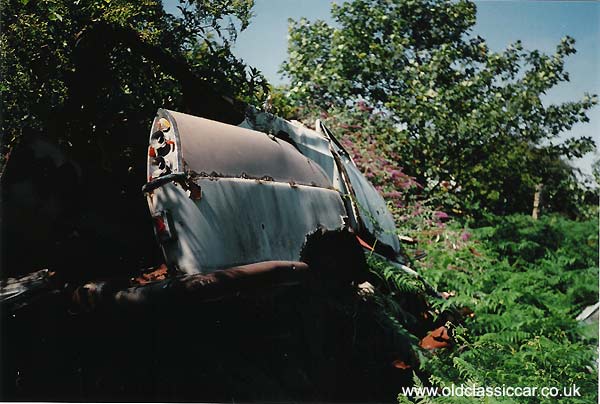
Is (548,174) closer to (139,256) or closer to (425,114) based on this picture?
(425,114)

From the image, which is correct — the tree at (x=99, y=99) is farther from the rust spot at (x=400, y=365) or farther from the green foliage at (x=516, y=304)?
the green foliage at (x=516, y=304)

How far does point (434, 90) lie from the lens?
24.7 feet

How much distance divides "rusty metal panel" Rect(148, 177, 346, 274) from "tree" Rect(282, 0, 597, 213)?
4155mm

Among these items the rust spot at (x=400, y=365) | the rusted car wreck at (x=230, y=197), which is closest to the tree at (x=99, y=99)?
the rusted car wreck at (x=230, y=197)

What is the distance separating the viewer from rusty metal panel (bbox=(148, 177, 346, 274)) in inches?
86.9

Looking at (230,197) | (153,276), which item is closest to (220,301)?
(153,276)

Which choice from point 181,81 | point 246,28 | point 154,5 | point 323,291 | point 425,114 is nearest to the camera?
point 323,291

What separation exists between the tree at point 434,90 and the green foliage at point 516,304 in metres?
1.57

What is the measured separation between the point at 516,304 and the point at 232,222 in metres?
2.70

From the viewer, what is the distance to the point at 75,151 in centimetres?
267

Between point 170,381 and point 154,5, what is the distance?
2773 millimetres

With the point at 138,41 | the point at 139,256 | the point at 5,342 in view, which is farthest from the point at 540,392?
the point at 138,41

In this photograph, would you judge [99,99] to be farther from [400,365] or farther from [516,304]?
[516,304]

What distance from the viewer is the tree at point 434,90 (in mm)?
6762
